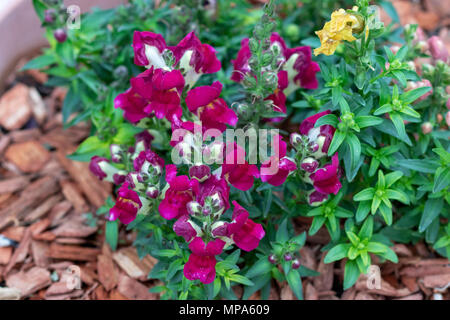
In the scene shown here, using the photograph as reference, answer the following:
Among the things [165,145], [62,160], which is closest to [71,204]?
[62,160]

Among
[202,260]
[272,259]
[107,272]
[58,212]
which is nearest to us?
[202,260]

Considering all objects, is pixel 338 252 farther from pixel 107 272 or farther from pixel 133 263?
pixel 107 272

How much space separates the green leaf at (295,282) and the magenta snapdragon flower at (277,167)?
1.41ft

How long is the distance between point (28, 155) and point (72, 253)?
2.60 ft

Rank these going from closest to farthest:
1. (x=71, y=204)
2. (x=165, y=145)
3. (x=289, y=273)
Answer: (x=289, y=273), (x=165, y=145), (x=71, y=204)

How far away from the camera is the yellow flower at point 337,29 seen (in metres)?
1.75

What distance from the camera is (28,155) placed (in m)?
3.02

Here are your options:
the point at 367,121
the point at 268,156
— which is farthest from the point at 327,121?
the point at 268,156

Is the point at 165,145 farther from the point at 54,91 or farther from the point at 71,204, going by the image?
the point at 54,91

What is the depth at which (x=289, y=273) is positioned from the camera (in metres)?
2.10

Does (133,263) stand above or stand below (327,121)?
below

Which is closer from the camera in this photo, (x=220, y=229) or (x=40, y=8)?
(x=220, y=229)

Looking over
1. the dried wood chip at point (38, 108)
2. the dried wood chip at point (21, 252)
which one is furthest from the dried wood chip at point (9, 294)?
the dried wood chip at point (38, 108)
